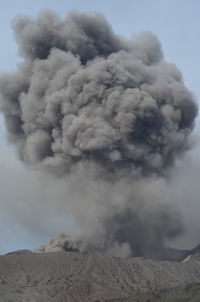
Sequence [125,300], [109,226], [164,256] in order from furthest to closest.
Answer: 1. [164,256]
2. [109,226]
3. [125,300]

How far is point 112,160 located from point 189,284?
49.7 ft

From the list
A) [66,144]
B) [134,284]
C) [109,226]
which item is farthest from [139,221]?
[66,144]

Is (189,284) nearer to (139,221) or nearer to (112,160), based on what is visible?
(139,221)

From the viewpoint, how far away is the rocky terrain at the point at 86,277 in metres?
52.1

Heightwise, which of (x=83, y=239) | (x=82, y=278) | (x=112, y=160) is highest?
Result: (x=112, y=160)

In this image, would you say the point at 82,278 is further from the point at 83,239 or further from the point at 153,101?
the point at 153,101

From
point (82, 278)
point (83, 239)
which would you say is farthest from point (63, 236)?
point (82, 278)

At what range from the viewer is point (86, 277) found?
56000 mm

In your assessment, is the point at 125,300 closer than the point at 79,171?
Yes

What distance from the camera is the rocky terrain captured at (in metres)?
52.1

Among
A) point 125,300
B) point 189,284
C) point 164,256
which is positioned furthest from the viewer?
point 164,256

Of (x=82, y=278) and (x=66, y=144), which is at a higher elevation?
(x=66, y=144)

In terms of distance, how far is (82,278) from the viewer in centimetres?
5572

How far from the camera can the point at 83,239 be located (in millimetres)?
60781
